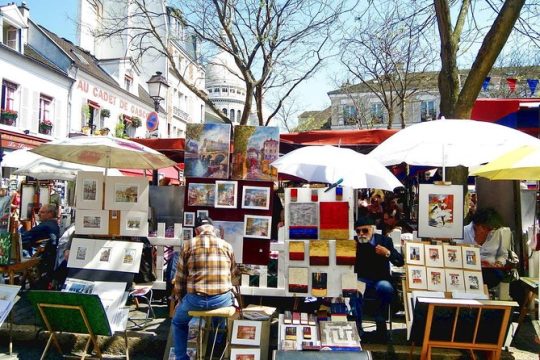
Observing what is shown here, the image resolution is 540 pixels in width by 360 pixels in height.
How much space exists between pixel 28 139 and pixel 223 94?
46.3 meters

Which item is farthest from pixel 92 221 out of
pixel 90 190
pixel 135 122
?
pixel 135 122

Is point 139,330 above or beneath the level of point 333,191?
beneath

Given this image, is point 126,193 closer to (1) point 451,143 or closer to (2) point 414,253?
(2) point 414,253

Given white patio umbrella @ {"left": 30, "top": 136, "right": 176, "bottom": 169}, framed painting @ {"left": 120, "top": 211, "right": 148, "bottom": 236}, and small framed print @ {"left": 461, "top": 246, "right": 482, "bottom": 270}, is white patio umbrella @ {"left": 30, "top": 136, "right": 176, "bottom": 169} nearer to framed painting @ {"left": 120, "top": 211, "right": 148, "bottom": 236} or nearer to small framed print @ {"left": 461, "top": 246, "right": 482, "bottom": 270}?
framed painting @ {"left": 120, "top": 211, "right": 148, "bottom": 236}

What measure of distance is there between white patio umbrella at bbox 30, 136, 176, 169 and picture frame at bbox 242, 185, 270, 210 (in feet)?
3.62

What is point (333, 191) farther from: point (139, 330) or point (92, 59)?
point (92, 59)

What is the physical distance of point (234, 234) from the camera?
5293 mm

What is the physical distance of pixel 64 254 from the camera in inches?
229

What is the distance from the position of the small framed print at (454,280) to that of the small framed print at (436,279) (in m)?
0.05

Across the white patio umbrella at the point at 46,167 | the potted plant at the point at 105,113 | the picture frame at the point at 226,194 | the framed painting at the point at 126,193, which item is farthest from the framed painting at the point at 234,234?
the potted plant at the point at 105,113

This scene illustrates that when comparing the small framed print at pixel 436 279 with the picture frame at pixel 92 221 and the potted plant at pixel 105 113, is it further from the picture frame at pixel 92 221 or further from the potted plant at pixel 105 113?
the potted plant at pixel 105 113

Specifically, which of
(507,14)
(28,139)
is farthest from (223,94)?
(507,14)

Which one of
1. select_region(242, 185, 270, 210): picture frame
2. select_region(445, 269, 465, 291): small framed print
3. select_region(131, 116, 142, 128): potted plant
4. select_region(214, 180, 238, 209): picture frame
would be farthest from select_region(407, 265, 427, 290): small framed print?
select_region(131, 116, 142, 128): potted plant

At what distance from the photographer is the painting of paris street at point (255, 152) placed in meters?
5.34
